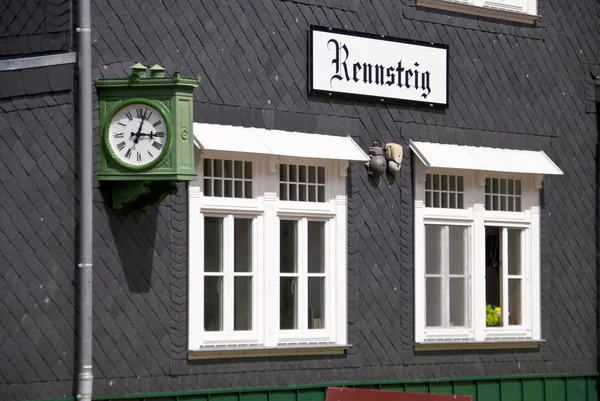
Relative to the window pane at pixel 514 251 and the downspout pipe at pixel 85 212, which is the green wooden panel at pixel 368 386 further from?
the downspout pipe at pixel 85 212

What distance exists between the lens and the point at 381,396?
452 inches

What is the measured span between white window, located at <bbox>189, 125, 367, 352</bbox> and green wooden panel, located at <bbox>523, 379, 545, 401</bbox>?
2730mm

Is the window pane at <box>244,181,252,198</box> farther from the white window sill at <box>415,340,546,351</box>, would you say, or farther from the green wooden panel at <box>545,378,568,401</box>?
the green wooden panel at <box>545,378,568,401</box>

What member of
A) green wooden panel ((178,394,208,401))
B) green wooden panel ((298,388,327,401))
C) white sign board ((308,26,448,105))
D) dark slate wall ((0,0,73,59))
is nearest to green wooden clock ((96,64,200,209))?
dark slate wall ((0,0,73,59))

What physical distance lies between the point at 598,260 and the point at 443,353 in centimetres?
266

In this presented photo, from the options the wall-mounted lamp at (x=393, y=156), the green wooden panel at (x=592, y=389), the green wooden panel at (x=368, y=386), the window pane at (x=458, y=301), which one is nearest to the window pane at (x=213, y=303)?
the green wooden panel at (x=368, y=386)

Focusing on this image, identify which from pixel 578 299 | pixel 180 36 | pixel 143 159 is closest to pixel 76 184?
pixel 143 159

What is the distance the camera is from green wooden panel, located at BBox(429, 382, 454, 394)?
15.0 metres

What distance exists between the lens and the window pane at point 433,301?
15.1 m

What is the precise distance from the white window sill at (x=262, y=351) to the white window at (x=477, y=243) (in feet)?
3.98

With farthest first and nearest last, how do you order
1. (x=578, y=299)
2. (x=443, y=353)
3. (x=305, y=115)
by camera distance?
(x=578, y=299) < (x=443, y=353) < (x=305, y=115)

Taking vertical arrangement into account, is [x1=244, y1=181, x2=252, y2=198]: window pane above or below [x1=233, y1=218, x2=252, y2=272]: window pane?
above

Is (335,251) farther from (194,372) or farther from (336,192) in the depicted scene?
(194,372)

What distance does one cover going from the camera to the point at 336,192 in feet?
46.8
